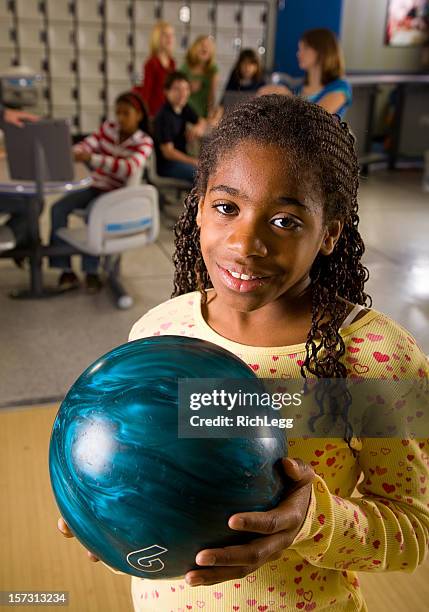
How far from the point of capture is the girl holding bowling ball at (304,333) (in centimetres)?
84

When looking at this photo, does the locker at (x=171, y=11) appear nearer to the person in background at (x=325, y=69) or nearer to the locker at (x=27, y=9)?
the locker at (x=27, y=9)

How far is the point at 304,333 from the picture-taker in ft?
3.12

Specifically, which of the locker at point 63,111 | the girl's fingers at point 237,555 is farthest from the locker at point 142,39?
the girl's fingers at point 237,555

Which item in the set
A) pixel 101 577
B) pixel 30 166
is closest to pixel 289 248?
pixel 101 577

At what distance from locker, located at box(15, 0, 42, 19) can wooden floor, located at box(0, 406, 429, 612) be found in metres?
6.67

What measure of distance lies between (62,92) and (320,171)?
7.78m

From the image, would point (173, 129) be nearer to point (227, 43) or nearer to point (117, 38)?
point (117, 38)

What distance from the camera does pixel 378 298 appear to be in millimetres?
4113

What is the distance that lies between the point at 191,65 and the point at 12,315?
3685 millimetres

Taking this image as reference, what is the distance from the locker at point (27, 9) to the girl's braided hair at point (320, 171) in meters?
7.48

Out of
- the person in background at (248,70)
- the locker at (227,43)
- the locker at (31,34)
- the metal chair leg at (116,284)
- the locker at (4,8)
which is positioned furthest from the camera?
the locker at (227,43)

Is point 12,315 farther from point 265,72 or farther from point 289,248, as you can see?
point 265,72

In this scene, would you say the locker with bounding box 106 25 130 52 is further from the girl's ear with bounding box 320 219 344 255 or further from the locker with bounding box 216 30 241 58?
the girl's ear with bounding box 320 219 344 255

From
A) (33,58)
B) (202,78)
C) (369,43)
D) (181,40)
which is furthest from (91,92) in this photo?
(369,43)
